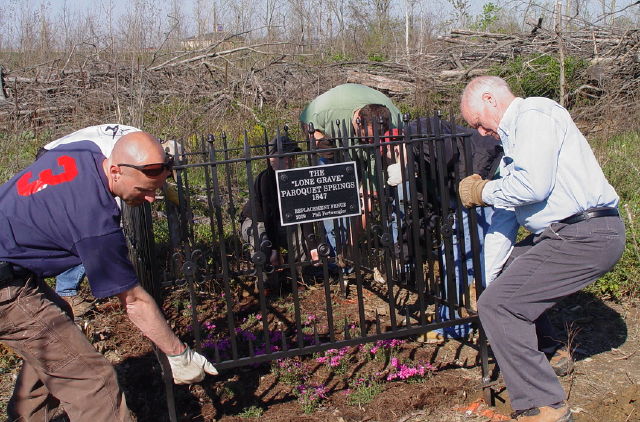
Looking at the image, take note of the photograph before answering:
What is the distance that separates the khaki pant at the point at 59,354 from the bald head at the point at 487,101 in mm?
2236

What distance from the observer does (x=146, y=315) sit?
3.00m

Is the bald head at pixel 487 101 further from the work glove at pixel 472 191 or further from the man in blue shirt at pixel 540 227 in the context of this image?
the work glove at pixel 472 191

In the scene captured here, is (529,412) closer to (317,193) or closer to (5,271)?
(317,193)

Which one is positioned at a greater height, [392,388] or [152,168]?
[152,168]

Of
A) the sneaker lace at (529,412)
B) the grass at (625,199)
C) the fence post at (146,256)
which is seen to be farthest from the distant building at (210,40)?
the sneaker lace at (529,412)

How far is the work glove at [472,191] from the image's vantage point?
3.71 meters

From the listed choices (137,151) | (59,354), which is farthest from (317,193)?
(59,354)

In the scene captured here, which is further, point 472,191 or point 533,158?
point 472,191

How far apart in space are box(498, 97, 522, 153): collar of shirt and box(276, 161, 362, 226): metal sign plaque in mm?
816

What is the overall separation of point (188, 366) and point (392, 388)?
1470 mm

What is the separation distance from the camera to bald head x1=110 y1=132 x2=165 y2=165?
2.91 meters

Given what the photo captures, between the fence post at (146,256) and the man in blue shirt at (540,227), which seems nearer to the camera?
the man in blue shirt at (540,227)

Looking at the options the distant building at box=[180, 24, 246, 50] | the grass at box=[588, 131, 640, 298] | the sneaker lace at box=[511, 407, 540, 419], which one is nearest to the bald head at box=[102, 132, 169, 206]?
the sneaker lace at box=[511, 407, 540, 419]

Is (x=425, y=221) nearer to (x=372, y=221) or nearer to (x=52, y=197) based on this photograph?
(x=372, y=221)
